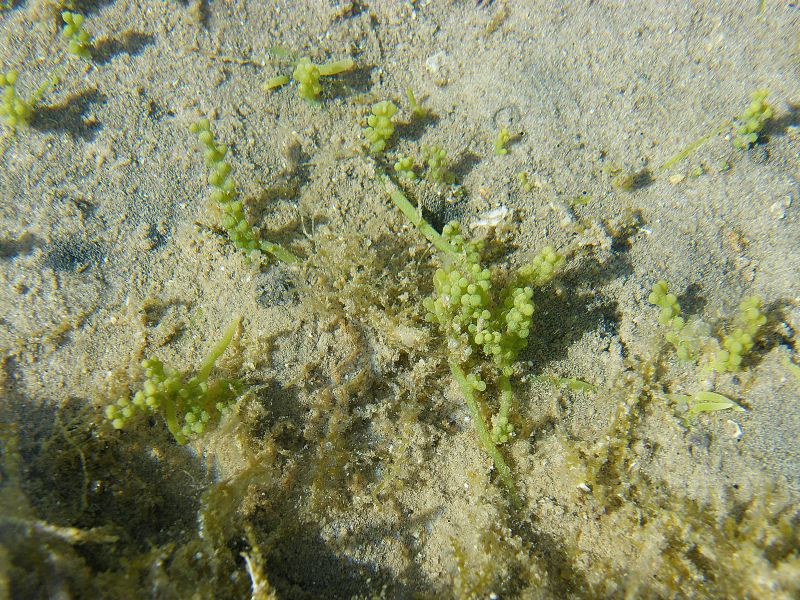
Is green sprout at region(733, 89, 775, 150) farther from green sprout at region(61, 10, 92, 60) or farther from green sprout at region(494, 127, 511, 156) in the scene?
green sprout at region(61, 10, 92, 60)

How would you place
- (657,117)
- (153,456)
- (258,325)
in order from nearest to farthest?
(153,456), (258,325), (657,117)

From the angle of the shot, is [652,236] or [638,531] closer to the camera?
[638,531]

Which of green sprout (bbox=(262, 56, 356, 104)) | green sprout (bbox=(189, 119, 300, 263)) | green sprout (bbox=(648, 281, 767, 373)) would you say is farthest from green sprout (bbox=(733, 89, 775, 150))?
green sprout (bbox=(189, 119, 300, 263))

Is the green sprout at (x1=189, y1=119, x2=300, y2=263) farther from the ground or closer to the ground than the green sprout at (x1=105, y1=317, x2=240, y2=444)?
farther from the ground

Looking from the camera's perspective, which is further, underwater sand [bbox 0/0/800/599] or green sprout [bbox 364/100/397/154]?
green sprout [bbox 364/100/397/154]

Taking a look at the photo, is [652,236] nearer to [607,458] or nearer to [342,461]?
[607,458]

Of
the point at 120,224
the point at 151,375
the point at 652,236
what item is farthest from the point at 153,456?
the point at 652,236
